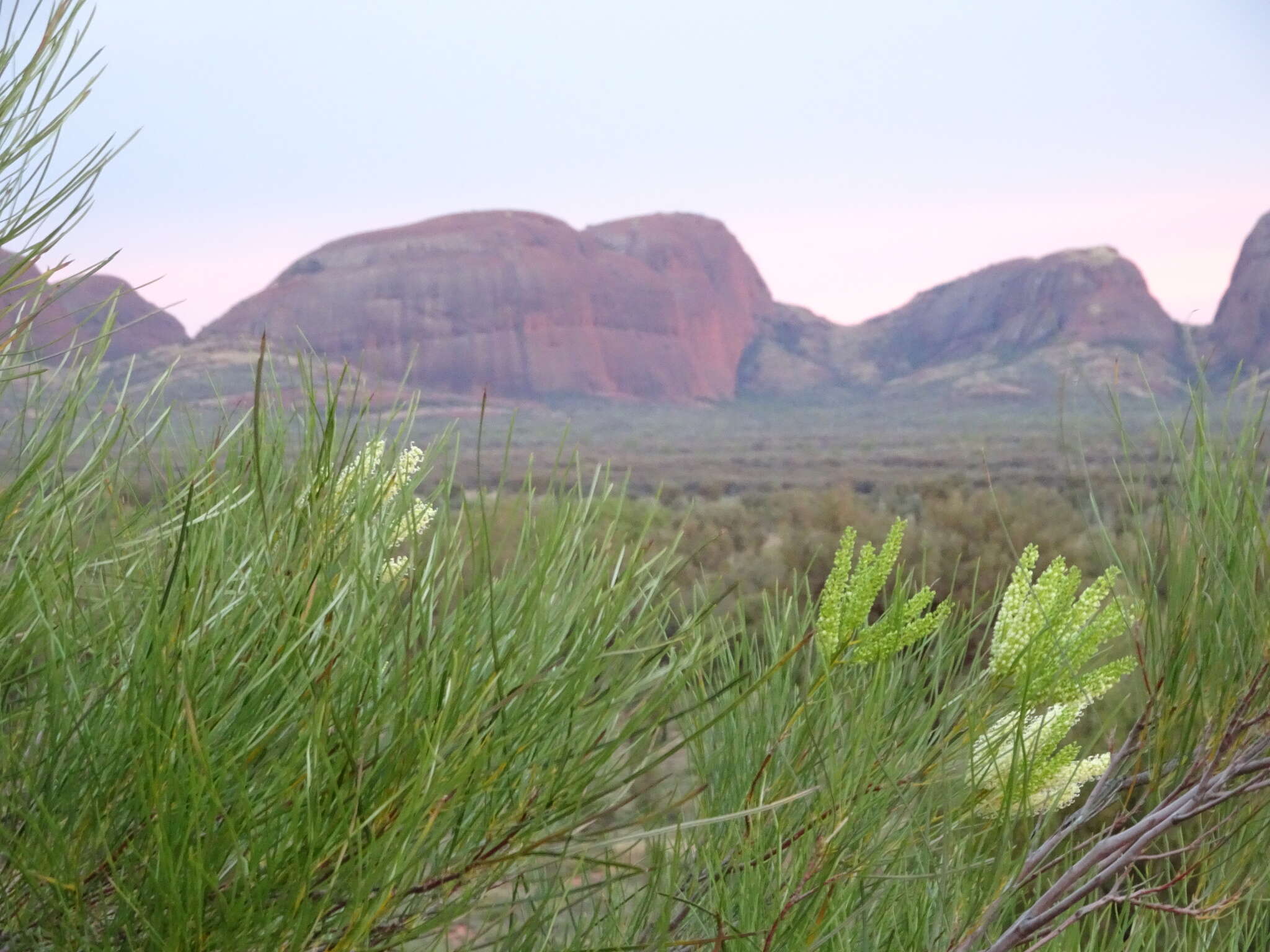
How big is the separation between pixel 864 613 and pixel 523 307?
9623 centimetres

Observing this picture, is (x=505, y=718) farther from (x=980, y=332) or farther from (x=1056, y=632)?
(x=980, y=332)

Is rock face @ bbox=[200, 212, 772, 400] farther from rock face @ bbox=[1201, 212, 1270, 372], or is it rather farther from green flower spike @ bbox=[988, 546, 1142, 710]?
green flower spike @ bbox=[988, 546, 1142, 710]

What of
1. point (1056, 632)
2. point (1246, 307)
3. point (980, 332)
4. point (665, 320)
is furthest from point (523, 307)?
point (1056, 632)

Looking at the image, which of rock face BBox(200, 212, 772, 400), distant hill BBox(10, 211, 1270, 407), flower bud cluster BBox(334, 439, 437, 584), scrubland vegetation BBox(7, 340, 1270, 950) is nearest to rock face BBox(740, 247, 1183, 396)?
distant hill BBox(10, 211, 1270, 407)

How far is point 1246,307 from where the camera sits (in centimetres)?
9244

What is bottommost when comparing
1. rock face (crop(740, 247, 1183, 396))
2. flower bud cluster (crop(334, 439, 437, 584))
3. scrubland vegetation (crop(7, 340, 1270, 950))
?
scrubland vegetation (crop(7, 340, 1270, 950))

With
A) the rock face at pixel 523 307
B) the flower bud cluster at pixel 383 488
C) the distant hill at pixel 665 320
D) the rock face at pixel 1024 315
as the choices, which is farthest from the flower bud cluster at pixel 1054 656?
the rock face at pixel 1024 315

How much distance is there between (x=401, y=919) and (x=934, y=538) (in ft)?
37.9

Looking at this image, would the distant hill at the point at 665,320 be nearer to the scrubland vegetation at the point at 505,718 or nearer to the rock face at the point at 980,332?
the rock face at the point at 980,332

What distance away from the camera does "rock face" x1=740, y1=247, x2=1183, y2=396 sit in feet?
312

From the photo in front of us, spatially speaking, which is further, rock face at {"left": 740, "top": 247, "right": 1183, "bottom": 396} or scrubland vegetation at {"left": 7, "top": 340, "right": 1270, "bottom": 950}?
rock face at {"left": 740, "top": 247, "right": 1183, "bottom": 396}

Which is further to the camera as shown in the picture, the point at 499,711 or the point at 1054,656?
the point at 1054,656

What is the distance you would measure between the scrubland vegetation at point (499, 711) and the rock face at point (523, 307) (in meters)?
79.9

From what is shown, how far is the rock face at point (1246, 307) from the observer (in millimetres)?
87000
